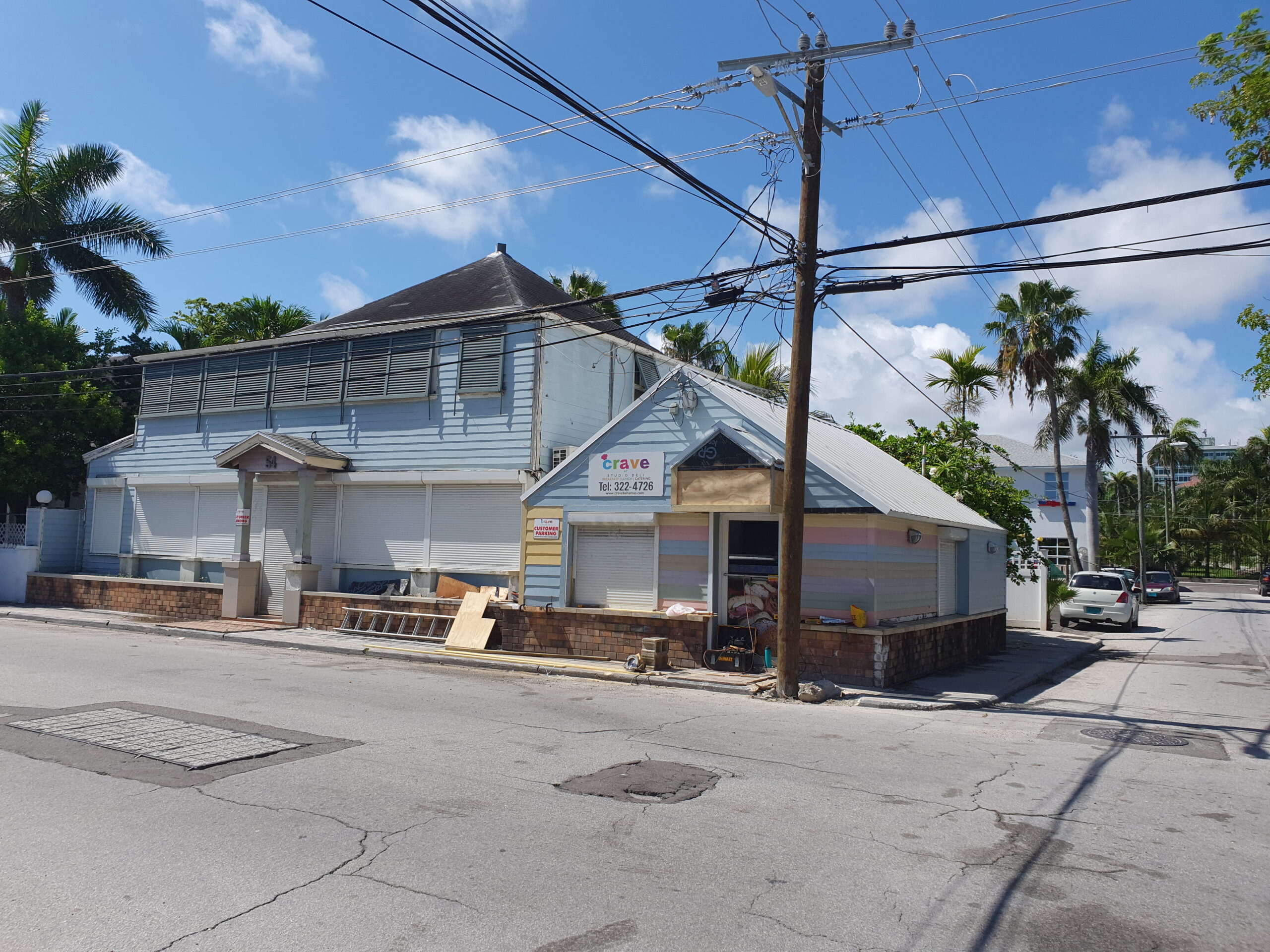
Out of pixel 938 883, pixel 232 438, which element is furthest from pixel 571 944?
pixel 232 438

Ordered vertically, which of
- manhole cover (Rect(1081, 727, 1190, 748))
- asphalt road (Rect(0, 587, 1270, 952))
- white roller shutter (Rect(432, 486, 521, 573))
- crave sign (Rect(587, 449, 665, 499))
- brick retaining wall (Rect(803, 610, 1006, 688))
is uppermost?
crave sign (Rect(587, 449, 665, 499))

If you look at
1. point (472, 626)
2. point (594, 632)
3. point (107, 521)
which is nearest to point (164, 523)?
point (107, 521)

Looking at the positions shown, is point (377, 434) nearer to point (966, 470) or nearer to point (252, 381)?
point (252, 381)

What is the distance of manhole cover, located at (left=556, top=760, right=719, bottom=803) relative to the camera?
23.2 ft

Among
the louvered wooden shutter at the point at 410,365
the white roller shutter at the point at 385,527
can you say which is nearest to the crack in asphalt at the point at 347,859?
the white roller shutter at the point at 385,527

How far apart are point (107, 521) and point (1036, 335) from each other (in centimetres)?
3041

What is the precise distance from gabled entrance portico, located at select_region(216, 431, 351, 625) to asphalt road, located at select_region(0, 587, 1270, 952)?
9245 millimetres

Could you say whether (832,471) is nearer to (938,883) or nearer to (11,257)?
(938,883)

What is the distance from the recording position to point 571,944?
172 inches

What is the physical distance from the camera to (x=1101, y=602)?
1075 inches

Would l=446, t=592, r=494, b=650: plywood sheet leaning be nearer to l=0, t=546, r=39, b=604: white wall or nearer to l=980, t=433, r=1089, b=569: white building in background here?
l=0, t=546, r=39, b=604: white wall

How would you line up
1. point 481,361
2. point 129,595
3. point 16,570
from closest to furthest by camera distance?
point 481,361 < point 129,595 < point 16,570

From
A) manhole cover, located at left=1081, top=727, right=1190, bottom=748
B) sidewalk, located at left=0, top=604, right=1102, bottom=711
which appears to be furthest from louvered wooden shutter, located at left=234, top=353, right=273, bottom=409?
manhole cover, located at left=1081, top=727, right=1190, bottom=748

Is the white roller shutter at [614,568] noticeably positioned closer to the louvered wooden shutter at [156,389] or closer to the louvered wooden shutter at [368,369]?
the louvered wooden shutter at [368,369]
